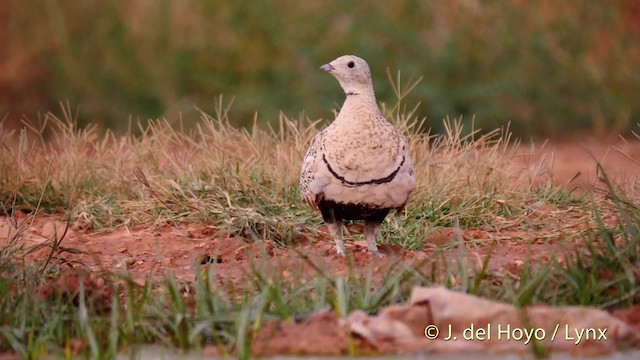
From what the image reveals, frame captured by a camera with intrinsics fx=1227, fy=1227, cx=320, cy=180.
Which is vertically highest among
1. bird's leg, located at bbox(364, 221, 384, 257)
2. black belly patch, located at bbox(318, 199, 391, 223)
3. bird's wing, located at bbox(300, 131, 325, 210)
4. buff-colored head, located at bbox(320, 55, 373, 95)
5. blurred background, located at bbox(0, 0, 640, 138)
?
buff-colored head, located at bbox(320, 55, 373, 95)

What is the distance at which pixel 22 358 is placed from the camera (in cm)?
434

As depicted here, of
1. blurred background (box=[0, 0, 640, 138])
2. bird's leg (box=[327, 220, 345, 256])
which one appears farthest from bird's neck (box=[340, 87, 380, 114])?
blurred background (box=[0, 0, 640, 138])

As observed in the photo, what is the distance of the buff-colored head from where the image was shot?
553 centimetres

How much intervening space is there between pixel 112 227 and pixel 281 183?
0.97 meters

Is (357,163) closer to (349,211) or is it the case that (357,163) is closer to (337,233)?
(349,211)

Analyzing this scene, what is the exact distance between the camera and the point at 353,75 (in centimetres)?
552

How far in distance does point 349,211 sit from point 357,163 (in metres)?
0.25

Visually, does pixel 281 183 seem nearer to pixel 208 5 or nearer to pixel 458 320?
pixel 458 320

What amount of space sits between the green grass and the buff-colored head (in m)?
0.77

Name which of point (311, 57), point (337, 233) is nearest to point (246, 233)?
point (337, 233)

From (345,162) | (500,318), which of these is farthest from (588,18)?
(500,318)

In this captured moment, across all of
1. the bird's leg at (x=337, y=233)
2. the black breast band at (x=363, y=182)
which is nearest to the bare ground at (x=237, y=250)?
the bird's leg at (x=337, y=233)

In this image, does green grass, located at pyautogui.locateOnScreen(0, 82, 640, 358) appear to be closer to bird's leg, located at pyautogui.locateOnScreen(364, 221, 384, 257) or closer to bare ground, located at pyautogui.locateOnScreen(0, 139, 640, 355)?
bare ground, located at pyautogui.locateOnScreen(0, 139, 640, 355)

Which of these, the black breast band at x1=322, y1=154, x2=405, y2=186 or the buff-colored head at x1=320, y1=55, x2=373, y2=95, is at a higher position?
the buff-colored head at x1=320, y1=55, x2=373, y2=95
